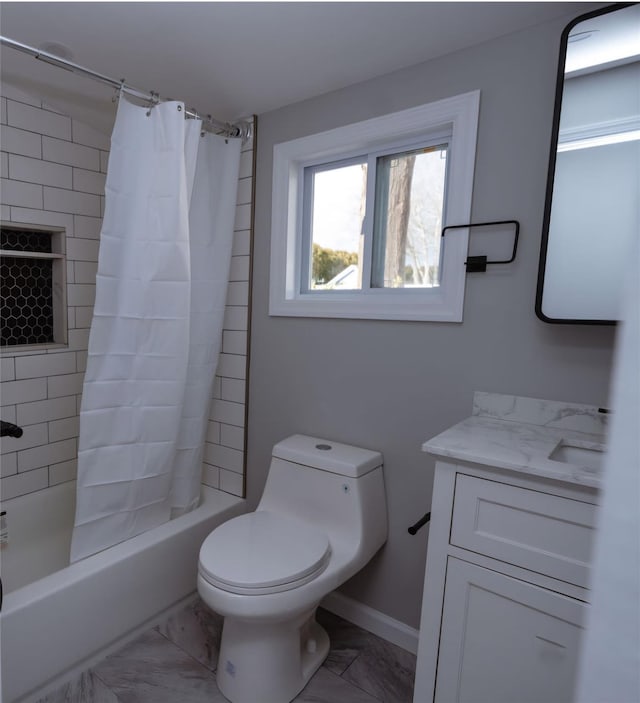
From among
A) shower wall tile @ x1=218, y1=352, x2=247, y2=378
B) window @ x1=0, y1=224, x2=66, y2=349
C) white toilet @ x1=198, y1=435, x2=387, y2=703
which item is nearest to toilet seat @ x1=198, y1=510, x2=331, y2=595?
white toilet @ x1=198, y1=435, x2=387, y2=703

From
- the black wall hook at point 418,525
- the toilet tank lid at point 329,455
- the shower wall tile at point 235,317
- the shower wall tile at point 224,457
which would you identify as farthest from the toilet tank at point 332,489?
the shower wall tile at point 235,317

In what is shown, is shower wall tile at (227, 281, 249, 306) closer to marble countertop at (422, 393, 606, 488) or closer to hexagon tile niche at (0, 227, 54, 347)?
hexagon tile niche at (0, 227, 54, 347)

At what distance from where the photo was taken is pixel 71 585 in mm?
1465

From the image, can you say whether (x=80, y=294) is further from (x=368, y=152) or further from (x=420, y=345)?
(x=420, y=345)

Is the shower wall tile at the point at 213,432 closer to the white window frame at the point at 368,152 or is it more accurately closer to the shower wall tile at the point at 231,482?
the shower wall tile at the point at 231,482

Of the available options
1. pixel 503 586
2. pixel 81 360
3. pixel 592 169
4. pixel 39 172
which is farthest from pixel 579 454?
pixel 39 172

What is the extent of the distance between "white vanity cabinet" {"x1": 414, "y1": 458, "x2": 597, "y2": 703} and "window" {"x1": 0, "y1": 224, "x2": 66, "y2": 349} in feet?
6.44

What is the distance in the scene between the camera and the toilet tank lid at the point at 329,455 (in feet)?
5.44

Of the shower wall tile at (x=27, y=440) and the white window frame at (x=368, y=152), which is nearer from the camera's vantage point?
the white window frame at (x=368, y=152)

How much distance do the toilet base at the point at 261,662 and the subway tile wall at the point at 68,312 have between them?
2.57 ft

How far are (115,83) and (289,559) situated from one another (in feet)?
5.80

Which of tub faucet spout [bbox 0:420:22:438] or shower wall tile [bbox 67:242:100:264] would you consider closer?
tub faucet spout [bbox 0:420:22:438]

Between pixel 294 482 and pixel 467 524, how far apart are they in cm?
81

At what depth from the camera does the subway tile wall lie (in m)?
1.92
